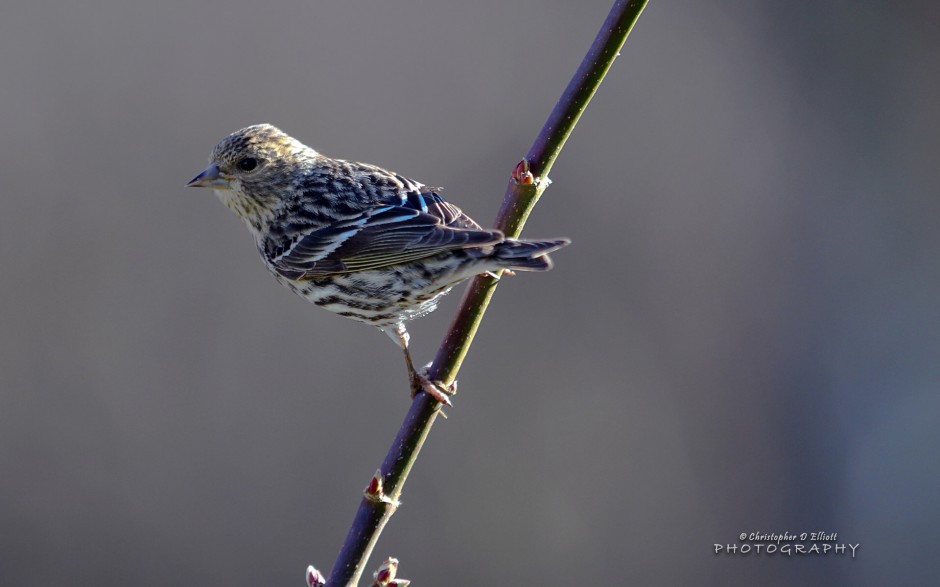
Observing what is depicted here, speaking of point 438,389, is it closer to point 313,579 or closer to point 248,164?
point 313,579

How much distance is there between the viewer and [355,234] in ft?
16.1

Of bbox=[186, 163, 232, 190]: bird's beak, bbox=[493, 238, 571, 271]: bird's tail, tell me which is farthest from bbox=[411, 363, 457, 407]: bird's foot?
bbox=[186, 163, 232, 190]: bird's beak

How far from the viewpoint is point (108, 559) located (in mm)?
8391

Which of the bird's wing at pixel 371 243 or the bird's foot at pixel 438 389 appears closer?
the bird's foot at pixel 438 389

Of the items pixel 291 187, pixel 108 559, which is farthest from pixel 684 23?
pixel 108 559

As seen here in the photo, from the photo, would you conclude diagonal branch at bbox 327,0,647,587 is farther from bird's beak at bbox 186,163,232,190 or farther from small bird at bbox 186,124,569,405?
bird's beak at bbox 186,163,232,190

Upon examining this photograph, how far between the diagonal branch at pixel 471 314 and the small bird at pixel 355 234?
0.10 m

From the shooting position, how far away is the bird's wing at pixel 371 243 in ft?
14.4

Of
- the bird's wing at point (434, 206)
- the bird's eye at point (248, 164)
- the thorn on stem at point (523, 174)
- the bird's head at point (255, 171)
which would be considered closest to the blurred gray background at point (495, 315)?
the bird's head at point (255, 171)

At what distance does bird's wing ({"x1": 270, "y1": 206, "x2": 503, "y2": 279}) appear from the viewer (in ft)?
14.4

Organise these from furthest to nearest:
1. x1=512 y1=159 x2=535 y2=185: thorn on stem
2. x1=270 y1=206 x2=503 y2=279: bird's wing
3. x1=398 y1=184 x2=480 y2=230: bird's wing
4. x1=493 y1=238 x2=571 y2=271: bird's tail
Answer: x1=398 y1=184 x2=480 y2=230: bird's wing, x1=270 y1=206 x2=503 y2=279: bird's wing, x1=493 y1=238 x2=571 y2=271: bird's tail, x1=512 y1=159 x2=535 y2=185: thorn on stem

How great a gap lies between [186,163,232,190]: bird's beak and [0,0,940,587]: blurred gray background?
3395 millimetres

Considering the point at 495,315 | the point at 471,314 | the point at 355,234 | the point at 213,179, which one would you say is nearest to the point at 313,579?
the point at 471,314

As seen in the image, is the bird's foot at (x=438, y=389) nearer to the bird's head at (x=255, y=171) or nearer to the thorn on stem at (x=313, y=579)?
the thorn on stem at (x=313, y=579)
